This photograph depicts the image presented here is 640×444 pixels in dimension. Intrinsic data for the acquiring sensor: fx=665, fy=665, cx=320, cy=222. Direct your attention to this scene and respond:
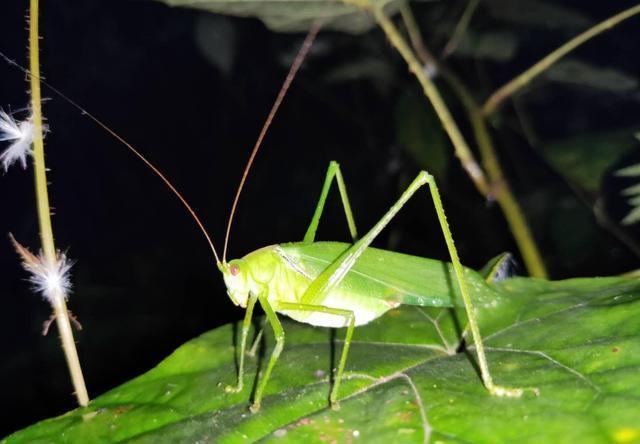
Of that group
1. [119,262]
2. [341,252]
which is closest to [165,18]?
[119,262]

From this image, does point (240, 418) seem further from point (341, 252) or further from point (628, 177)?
point (628, 177)

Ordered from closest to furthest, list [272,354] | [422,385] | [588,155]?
1. [422,385]
2. [272,354]
3. [588,155]

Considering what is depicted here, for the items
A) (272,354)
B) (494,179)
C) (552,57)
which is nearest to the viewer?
(272,354)

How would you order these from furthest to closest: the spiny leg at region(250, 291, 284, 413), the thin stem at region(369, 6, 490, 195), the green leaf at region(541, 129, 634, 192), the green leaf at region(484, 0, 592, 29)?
the green leaf at region(484, 0, 592, 29)
the green leaf at region(541, 129, 634, 192)
the thin stem at region(369, 6, 490, 195)
the spiny leg at region(250, 291, 284, 413)

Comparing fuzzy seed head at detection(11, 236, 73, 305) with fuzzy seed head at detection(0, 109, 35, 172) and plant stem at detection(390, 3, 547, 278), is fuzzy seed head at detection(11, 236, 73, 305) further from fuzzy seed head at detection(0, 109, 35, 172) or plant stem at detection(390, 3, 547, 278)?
plant stem at detection(390, 3, 547, 278)

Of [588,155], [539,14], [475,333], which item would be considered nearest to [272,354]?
[475,333]

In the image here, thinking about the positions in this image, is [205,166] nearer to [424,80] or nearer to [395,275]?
[424,80]

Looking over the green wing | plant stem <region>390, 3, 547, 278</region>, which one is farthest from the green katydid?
plant stem <region>390, 3, 547, 278</region>
